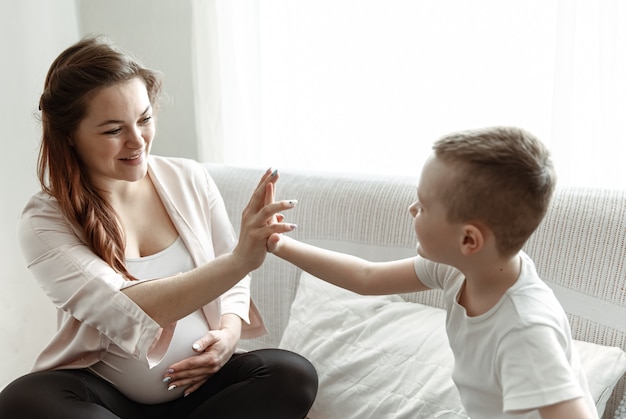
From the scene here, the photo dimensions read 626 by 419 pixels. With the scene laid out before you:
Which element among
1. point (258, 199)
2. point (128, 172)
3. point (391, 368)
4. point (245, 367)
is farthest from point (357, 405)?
point (128, 172)

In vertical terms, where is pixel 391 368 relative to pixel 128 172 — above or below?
below

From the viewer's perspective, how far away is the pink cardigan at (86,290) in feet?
4.81

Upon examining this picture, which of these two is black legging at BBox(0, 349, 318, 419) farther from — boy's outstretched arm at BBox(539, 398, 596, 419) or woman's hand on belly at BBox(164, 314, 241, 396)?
boy's outstretched arm at BBox(539, 398, 596, 419)

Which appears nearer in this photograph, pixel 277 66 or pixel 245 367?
pixel 245 367

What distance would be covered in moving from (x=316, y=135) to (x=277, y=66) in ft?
0.90

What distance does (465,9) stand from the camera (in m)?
1.95

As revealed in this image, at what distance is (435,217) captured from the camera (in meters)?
1.12

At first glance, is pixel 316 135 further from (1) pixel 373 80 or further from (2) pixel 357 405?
(2) pixel 357 405

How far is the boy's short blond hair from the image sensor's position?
105 centimetres

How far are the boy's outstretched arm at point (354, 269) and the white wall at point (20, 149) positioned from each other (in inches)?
66.8

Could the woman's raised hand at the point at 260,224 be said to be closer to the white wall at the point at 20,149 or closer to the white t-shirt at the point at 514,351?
the white t-shirt at the point at 514,351

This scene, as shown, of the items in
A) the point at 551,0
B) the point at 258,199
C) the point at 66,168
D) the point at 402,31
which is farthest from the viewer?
the point at 402,31

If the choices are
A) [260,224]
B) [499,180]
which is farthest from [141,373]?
[499,180]

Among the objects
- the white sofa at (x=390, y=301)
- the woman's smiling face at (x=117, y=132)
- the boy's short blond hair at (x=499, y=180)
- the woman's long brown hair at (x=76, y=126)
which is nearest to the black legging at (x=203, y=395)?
the white sofa at (x=390, y=301)
